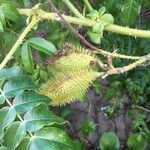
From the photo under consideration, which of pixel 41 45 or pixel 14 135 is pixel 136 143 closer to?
pixel 41 45

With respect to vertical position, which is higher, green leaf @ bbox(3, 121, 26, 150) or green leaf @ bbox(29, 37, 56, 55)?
green leaf @ bbox(29, 37, 56, 55)

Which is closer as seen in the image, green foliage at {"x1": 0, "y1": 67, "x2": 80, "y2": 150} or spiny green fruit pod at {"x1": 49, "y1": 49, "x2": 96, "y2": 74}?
green foliage at {"x1": 0, "y1": 67, "x2": 80, "y2": 150}

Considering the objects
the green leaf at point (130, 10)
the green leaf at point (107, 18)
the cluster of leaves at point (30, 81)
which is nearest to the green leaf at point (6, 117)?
the cluster of leaves at point (30, 81)

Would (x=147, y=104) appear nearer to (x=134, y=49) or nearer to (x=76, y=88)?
(x=134, y=49)

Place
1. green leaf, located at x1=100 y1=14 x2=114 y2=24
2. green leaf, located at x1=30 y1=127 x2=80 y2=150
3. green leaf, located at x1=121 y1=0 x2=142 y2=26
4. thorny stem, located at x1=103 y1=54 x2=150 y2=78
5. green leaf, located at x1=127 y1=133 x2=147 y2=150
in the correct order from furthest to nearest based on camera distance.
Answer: green leaf, located at x1=127 y1=133 x2=147 y2=150 → green leaf, located at x1=121 y1=0 x2=142 y2=26 → green leaf, located at x1=100 y1=14 x2=114 y2=24 → thorny stem, located at x1=103 y1=54 x2=150 y2=78 → green leaf, located at x1=30 y1=127 x2=80 y2=150

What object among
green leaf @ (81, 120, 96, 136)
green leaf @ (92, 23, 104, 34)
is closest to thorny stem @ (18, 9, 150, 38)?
green leaf @ (92, 23, 104, 34)

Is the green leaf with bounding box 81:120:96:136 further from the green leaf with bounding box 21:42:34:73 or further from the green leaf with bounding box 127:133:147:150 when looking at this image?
the green leaf with bounding box 21:42:34:73

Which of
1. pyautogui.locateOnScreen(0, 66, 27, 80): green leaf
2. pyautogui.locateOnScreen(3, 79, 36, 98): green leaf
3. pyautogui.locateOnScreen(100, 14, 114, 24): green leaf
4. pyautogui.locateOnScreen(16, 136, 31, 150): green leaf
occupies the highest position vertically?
pyautogui.locateOnScreen(100, 14, 114, 24): green leaf
